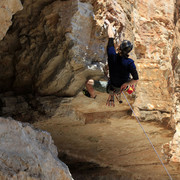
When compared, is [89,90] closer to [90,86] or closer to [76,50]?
[90,86]

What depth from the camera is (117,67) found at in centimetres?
411

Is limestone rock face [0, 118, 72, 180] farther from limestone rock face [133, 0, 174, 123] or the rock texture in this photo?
limestone rock face [133, 0, 174, 123]

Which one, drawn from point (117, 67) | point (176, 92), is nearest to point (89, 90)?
point (117, 67)

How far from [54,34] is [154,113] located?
2.21 metres

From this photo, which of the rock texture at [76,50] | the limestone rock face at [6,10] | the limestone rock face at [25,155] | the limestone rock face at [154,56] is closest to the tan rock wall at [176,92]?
the limestone rock face at [154,56]

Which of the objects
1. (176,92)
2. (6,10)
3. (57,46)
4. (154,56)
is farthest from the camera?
(176,92)

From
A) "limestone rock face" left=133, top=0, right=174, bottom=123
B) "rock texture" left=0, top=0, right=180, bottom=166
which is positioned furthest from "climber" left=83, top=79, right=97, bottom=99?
"limestone rock face" left=133, top=0, right=174, bottom=123

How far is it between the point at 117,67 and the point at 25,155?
1.92 meters

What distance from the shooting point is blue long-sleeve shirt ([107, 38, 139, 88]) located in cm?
405

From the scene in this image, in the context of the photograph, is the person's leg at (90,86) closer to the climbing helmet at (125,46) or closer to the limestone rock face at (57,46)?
the limestone rock face at (57,46)

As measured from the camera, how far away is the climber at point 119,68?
4023 mm

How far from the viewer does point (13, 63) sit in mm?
5066

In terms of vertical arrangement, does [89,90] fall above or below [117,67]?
below

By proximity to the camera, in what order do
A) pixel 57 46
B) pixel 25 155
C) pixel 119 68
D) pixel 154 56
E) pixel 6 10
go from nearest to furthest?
pixel 25 155, pixel 6 10, pixel 119 68, pixel 57 46, pixel 154 56
